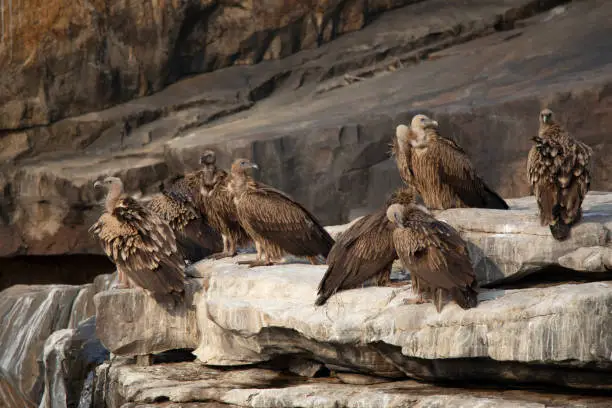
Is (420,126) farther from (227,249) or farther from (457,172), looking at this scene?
(227,249)

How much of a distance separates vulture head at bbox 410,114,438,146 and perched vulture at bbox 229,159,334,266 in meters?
1.28

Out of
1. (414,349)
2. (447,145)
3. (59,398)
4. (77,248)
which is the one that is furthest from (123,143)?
(414,349)

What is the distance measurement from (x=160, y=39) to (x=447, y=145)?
11287mm

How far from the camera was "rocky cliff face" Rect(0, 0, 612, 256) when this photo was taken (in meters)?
18.3

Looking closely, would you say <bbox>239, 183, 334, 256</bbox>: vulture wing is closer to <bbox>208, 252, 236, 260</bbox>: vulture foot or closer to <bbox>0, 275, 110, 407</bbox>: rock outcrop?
<bbox>208, 252, 236, 260</bbox>: vulture foot

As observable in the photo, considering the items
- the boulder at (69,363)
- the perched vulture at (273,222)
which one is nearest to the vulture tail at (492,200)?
the perched vulture at (273,222)

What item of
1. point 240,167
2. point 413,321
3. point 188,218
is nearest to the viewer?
point 413,321

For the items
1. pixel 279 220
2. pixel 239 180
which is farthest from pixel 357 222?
pixel 239 180

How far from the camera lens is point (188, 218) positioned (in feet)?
44.0

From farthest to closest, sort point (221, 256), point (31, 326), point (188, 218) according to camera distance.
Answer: point (31, 326)
point (188, 218)
point (221, 256)

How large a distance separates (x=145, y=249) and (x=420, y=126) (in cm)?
290

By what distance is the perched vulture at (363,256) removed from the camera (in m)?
10.8

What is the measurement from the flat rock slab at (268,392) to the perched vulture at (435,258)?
0.77 metres

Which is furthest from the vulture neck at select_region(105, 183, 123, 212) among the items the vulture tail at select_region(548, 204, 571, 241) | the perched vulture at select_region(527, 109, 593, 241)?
the vulture tail at select_region(548, 204, 571, 241)
